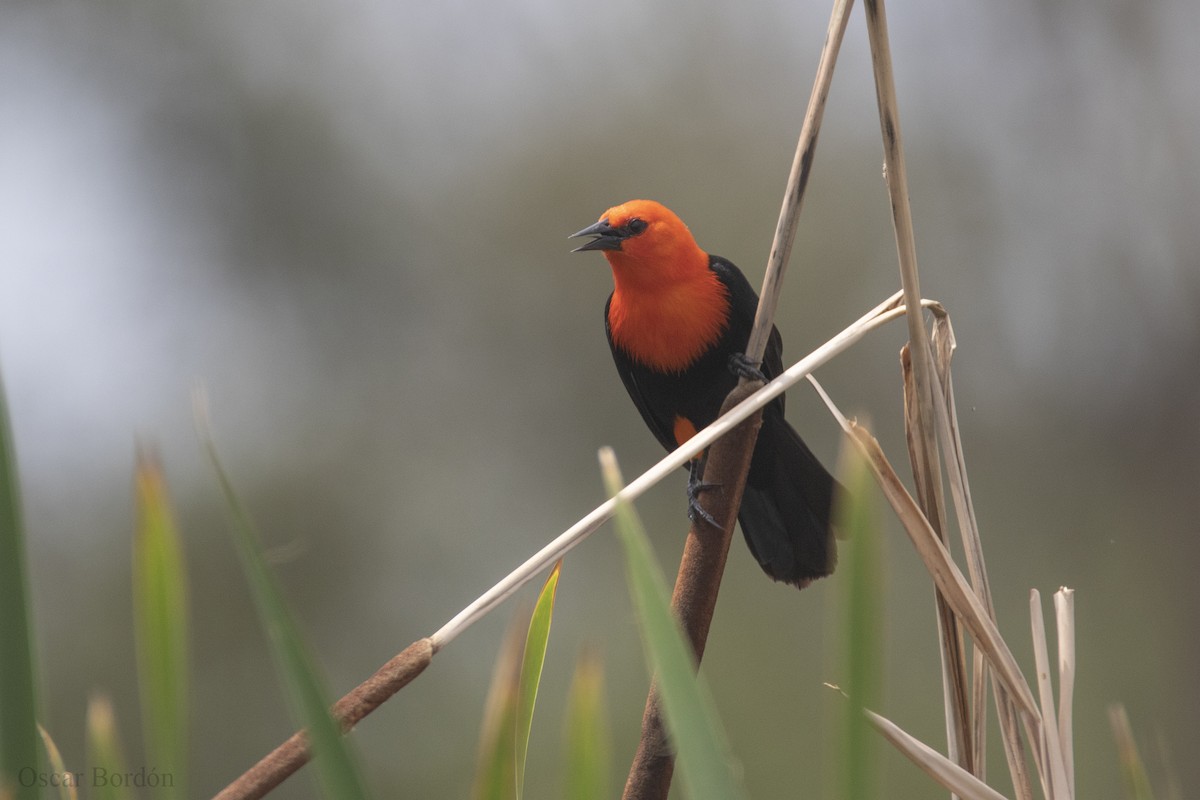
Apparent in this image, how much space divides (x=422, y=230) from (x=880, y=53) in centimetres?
1148

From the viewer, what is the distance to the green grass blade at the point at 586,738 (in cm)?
49

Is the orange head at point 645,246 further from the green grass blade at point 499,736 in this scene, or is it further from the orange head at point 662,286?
the green grass blade at point 499,736

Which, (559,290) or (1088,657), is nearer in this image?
(1088,657)

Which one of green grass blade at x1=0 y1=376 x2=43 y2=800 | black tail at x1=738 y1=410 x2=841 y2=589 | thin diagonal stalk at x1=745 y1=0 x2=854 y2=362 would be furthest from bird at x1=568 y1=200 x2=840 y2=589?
green grass blade at x1=0 y1=376 x2=43 y2=800

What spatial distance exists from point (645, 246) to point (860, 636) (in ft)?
7.18

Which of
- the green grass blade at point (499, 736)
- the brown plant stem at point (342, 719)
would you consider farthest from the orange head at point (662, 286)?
the green grass blade at point (499, 736)

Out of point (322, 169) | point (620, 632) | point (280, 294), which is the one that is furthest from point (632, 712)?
point (322, 169)

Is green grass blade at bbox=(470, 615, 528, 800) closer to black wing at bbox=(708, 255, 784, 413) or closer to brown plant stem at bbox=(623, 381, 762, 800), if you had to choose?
brown plant stem at bbox=(623, 381, 762, 800)

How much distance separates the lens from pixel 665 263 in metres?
2.57

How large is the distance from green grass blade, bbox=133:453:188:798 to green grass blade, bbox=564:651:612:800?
0.62 ft

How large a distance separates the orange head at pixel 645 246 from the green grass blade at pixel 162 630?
2098 mm

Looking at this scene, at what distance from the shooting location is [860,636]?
43 centimetres

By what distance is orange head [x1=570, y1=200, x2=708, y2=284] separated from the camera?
8.38 ft

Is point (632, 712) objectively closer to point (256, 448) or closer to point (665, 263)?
point (256, 448)
